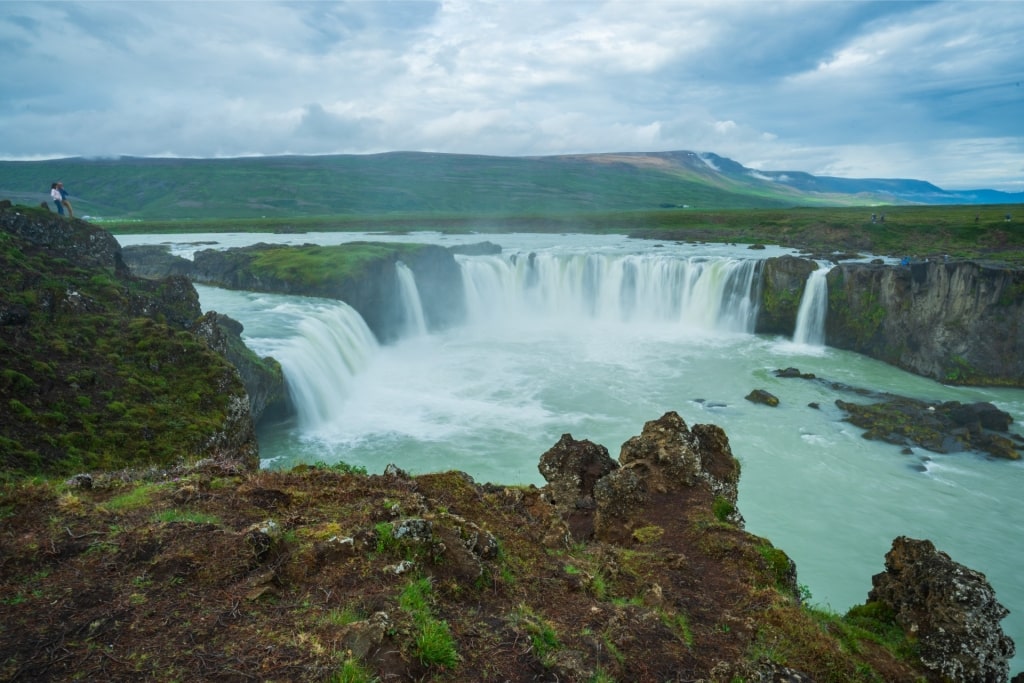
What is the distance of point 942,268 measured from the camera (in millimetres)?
37625

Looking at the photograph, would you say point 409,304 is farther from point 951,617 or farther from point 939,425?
point 951,617

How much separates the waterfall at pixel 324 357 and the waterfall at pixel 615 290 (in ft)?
53.5

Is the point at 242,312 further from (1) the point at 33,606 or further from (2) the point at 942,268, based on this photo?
(2) the point at 942,268

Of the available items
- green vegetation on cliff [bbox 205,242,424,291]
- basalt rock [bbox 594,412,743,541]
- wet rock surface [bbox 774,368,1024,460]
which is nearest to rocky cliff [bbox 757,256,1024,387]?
wet rock surface [bbox 774,368,1024,460]

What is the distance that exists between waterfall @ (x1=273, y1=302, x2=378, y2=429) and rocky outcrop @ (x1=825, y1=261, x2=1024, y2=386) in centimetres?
3471

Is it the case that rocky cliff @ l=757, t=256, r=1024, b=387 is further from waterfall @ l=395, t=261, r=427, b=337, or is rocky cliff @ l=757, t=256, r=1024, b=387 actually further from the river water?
waterfall @ l=395, t=261, r=427, b=337

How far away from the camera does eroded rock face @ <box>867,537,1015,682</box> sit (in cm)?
835

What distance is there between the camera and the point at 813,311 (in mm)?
44156

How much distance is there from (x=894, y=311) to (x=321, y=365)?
3793 centimetres

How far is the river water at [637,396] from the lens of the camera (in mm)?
20047

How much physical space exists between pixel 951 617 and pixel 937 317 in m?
36.3

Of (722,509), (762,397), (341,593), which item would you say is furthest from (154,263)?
(341,593)

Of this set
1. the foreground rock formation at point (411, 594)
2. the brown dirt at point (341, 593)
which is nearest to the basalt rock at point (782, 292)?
the foreground rock formation at point (411, 594)

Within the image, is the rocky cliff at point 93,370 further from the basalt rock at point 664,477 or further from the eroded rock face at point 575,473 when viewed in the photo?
the basalt rock at point 664,477
